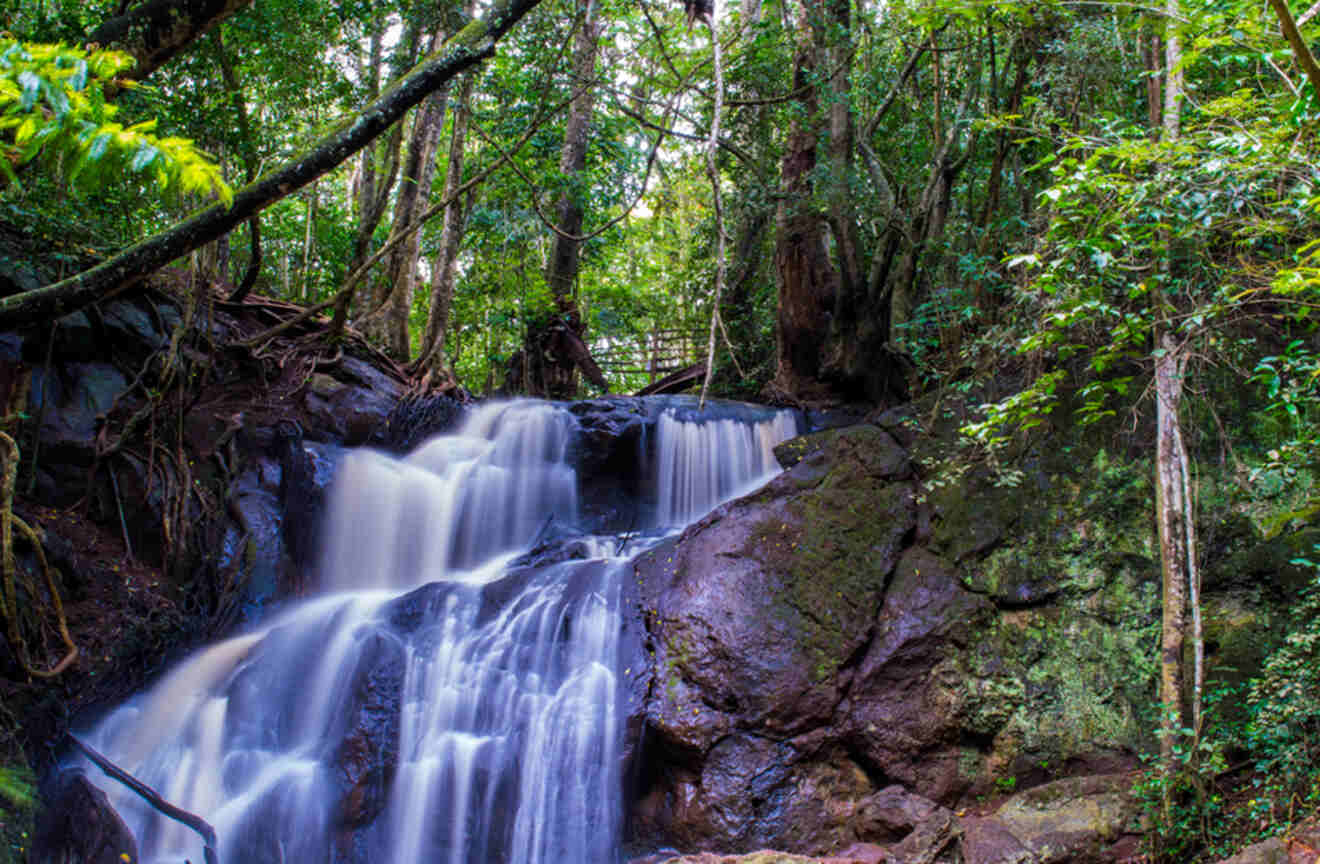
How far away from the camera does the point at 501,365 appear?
14.0m

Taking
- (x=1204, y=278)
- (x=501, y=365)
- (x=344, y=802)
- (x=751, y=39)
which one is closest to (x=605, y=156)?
(x=751, y=39)

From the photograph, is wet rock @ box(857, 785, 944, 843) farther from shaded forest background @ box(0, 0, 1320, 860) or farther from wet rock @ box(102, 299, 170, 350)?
wet rock @ box(102, 299, 170, 350)

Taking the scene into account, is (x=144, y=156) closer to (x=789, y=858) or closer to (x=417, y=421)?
(x=789, y=858)

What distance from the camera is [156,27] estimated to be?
4.82 meters

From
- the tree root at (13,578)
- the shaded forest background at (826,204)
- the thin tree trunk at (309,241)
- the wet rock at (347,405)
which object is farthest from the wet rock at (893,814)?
the thin tree trunk at (309,241)

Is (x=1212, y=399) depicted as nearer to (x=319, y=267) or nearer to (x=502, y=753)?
(x=502, y=753)

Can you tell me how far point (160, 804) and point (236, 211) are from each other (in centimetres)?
346

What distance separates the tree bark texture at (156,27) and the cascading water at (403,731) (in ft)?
14.4

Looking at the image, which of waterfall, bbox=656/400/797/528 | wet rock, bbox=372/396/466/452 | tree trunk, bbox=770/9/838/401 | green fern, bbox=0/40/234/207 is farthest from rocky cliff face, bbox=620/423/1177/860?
green fern, bbox=0/40/234/207

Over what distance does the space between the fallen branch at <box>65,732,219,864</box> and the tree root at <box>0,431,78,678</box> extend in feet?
1.96

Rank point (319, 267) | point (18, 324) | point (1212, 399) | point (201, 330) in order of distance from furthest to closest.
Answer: point (319, 267) < point (201, 330) < point (1212, 399) < point (18, 324)

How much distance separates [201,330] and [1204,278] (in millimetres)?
8982

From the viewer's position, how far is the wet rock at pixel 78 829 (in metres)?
4.46

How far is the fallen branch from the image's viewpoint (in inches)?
178
